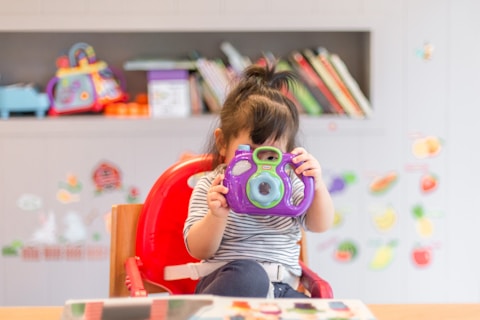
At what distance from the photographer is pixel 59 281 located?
2484mm

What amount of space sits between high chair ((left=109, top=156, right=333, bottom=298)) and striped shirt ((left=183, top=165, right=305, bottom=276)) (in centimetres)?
6

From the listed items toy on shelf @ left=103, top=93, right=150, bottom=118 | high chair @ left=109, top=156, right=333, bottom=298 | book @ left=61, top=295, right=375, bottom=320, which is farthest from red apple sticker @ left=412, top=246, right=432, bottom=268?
book @ left=61, top=295, right=375, bottom=320

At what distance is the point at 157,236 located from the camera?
1458 millimetres

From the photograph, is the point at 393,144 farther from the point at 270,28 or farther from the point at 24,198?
the point at 24,198

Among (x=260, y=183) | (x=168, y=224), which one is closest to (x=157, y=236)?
(x=168, y=224)

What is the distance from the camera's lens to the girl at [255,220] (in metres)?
1.26

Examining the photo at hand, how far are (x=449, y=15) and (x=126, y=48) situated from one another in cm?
115

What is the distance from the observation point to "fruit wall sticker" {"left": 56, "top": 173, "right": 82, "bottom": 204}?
2.45 metres

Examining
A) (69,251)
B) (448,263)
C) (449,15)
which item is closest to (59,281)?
(69,251)

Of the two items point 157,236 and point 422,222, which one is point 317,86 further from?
point 157,236

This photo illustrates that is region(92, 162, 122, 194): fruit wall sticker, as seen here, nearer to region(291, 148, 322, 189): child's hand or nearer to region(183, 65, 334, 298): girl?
region(183, 65, 334, 298): girl

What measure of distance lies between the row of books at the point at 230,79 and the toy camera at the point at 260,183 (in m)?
1.37

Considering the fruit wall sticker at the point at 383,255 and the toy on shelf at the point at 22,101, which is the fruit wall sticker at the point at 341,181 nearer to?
the fruit wall sticker at the point at 383,255

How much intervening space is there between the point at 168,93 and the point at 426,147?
0.92 metres
